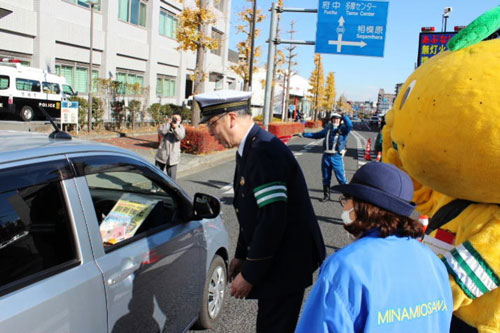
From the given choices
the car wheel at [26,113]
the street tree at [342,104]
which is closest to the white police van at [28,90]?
the car wheel at [26,113]

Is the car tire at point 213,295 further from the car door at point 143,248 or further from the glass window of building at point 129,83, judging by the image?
the glass window of building at point 129,83

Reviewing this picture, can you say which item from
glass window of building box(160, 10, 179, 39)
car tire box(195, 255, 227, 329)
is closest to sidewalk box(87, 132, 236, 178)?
car tire box(195, 255, 227, 329)

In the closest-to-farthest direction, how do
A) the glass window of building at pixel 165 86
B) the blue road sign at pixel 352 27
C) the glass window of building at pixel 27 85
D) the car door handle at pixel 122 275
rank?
the car door handle at pixel 122 275 < the blue road sign at pixel 352 27 < the glass window of building at pixel 27 85 < the glass window of building at pixel 165 86

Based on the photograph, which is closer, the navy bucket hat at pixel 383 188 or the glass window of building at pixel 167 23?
the navy bucket hat at pixel 383 188

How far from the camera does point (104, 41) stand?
74.2 feet

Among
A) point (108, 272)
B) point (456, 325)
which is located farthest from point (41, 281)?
point (456, 325)

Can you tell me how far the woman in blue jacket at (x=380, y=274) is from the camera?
1261 mm

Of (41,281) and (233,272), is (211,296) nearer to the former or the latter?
(233,272)

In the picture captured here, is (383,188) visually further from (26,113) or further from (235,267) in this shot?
(26,113)

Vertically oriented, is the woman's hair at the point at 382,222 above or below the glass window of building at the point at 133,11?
below

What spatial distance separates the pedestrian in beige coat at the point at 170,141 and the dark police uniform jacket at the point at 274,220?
5409 mm

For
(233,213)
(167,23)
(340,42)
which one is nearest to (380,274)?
(233,213)

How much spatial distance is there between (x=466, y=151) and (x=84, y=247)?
1853mm

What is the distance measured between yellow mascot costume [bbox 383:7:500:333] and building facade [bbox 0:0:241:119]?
16.5 meters
